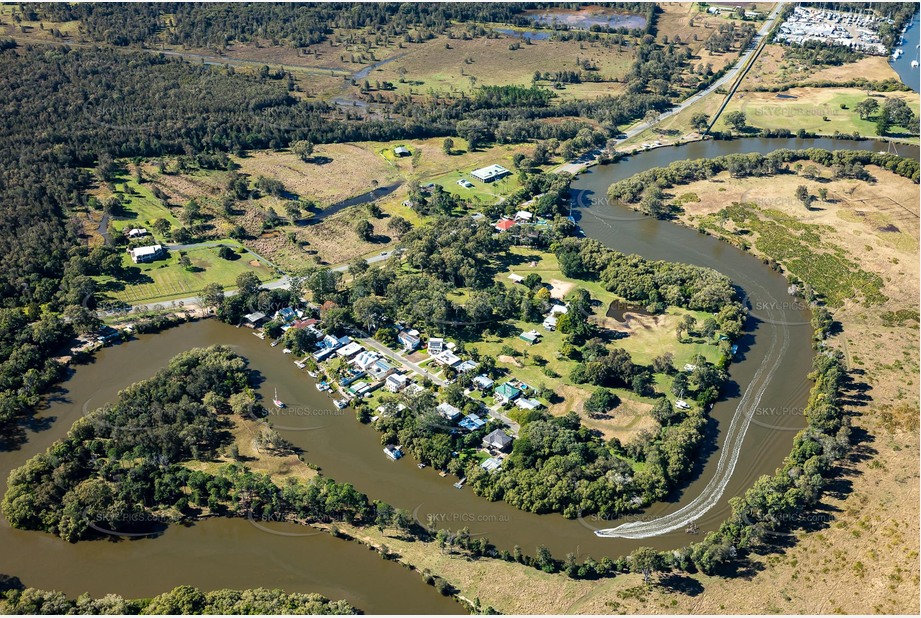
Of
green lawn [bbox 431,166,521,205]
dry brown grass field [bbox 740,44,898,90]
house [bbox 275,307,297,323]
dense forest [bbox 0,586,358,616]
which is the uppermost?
dry brown grass field [bbox 740,44,898,90]

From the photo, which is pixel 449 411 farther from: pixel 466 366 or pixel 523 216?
pixel 523 216

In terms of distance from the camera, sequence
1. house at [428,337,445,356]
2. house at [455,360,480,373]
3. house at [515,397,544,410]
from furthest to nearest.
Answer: house at [428,337,445,356], house at [455,360,480,373], house at [515,397,544,410]

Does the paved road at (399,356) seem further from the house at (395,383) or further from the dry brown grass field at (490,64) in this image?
the dry brown grass field at (490,64)

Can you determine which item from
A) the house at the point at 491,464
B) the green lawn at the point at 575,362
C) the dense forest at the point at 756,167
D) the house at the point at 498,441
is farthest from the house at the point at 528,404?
the dense forest at the point at 756,167

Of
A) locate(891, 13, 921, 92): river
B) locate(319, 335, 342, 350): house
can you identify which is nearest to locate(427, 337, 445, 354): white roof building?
locate(319, 335, 342, 350): house

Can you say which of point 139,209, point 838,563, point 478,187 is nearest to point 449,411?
point 838,563

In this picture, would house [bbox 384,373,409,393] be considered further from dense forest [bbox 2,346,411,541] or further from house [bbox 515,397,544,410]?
dense forest [bbox 2,346,411,541]

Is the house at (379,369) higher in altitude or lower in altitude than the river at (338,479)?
higher

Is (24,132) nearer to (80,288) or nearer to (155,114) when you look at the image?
(155,114)
